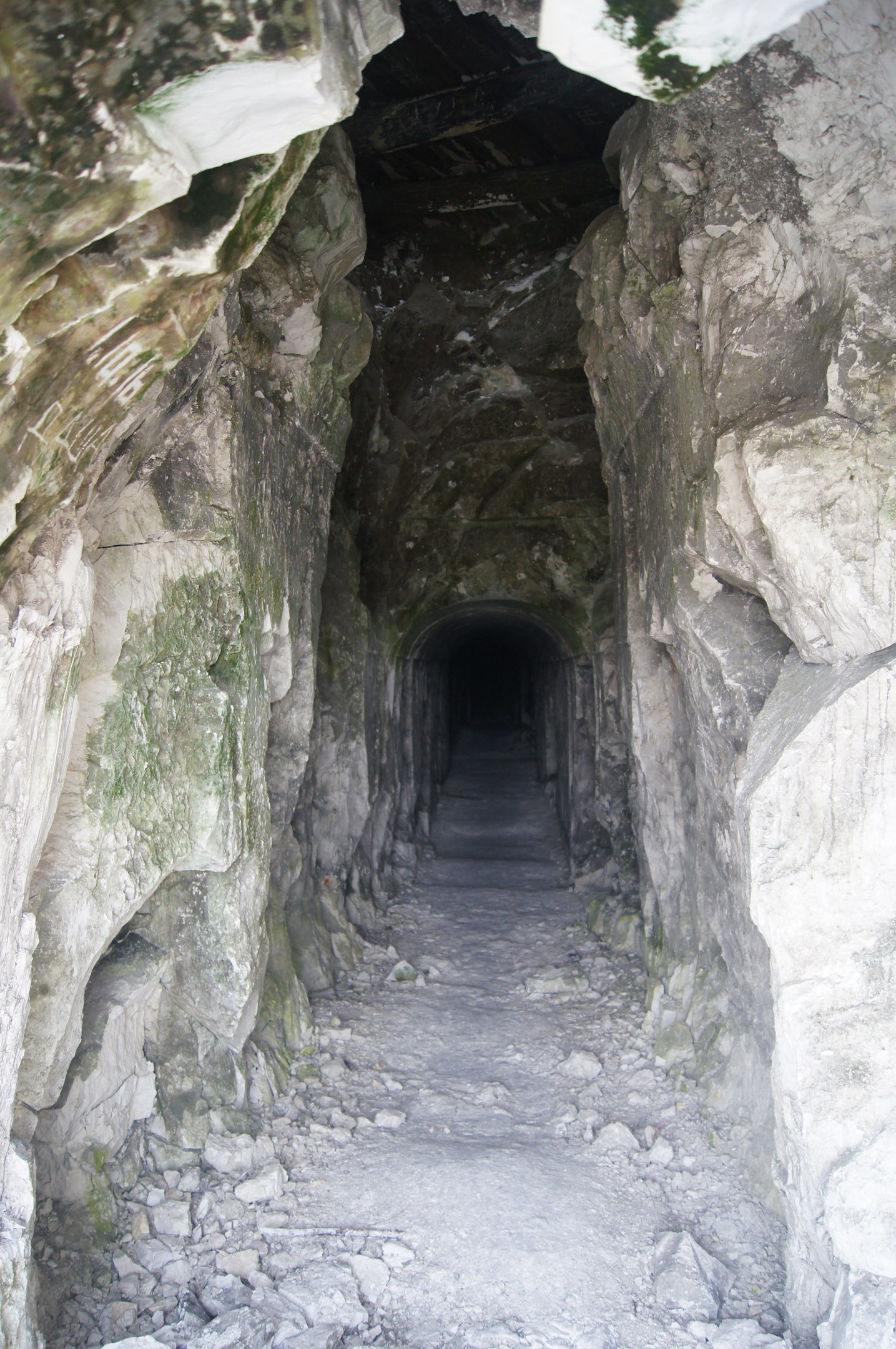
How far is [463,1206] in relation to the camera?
394 cm

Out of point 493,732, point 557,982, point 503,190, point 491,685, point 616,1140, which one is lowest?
point 616,1140

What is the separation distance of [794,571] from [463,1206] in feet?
10.2

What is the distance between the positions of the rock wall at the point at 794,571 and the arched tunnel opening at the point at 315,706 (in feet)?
0.06

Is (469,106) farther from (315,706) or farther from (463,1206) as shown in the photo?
(463,1206)

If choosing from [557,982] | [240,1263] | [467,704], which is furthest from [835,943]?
[467,704]

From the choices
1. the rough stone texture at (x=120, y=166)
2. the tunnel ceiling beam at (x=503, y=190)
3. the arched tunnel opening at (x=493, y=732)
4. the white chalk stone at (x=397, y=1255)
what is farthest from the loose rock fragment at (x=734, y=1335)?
the tunnel ceiling beam at (x=503, y=190)

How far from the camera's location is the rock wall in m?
2.90

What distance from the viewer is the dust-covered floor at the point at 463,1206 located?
10.7 ft

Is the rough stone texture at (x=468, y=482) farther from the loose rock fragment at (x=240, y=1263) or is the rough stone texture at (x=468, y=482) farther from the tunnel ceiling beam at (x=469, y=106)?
the loose rock fragment at (x=240, y=1263)

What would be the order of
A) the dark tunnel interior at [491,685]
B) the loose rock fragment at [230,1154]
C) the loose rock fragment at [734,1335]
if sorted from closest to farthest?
the loose rock fragment at [734,1335]
the loose rock fragment at [230,1154]
the dark tunnel interior at [491,685]

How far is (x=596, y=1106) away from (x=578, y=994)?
1.53 meters

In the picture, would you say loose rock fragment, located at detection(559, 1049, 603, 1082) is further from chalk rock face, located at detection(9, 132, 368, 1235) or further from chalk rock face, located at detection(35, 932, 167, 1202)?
chalk rock face, located at detection(35, 932, 167, 1202)

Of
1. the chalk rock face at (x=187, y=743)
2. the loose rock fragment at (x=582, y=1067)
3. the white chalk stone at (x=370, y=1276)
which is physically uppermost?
the chalk rock face at (x=187, y=743)

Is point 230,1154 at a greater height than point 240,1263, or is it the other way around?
point 230,1154
